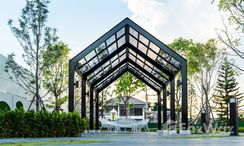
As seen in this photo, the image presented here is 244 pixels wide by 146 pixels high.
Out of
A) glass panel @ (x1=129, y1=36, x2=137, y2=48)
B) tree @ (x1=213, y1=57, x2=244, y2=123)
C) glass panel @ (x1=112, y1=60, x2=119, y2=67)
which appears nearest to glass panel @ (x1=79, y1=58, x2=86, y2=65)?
glass panel @ (x1=129, y1=36, x2=137, y2=48)

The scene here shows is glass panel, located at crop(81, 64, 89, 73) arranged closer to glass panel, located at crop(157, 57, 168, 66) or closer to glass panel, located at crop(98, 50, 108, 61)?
glass panel, located at crop(98, 50, 108, 61)

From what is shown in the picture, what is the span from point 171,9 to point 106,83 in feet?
27.3

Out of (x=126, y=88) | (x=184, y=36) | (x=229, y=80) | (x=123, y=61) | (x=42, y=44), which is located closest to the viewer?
(x=42, y=44)

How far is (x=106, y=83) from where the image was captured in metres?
28.6

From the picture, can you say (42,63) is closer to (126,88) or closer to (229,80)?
(126,88)

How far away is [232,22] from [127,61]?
14960 mm

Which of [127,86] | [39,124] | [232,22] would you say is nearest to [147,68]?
[39,124]

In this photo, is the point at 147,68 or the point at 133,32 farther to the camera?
the point at 147,68

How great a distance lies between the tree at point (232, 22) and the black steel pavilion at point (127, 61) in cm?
853

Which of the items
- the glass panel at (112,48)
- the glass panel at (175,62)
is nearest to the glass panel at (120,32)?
the glass panel at (112,48)

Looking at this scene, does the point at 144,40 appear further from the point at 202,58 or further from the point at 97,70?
the point at 202,58

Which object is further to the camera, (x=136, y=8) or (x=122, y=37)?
(x=136, y=8)

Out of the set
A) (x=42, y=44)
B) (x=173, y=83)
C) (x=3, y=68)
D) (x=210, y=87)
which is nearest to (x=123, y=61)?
(x=173, y=83)

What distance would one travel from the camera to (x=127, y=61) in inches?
1003
